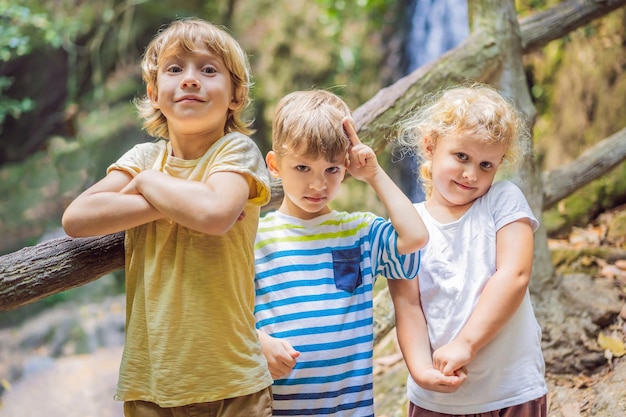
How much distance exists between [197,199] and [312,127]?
40cm

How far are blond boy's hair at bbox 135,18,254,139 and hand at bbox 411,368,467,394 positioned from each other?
80 cm

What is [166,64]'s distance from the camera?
1.48 metres

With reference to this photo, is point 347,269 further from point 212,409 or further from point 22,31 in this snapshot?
point 22,31

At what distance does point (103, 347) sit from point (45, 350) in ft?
1.56

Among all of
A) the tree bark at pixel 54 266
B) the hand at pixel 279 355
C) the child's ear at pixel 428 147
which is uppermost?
the child's ear at pixel 428 147

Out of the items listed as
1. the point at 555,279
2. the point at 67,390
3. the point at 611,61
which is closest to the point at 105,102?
the point at 67,390

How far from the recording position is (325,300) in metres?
1.63

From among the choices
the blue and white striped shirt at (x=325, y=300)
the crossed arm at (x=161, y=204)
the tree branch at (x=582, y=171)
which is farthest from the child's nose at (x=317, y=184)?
the tree branch at (x=582, y=171)

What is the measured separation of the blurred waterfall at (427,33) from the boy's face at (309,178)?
4.23 metres

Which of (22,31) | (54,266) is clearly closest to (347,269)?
(54,266)

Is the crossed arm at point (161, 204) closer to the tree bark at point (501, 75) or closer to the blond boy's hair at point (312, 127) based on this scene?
the blond boy's hair at point (312, 127)

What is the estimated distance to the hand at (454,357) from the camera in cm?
160

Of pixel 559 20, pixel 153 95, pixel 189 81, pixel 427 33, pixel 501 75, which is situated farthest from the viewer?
pixel 427 33

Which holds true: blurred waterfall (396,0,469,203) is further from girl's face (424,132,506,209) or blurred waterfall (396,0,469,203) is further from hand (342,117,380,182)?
hand (342,117,380,182)
